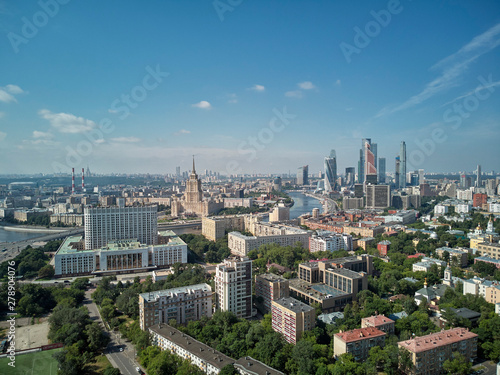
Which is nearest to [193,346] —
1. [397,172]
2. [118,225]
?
[118,225]

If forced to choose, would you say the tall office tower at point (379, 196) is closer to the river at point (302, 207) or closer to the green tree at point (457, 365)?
the river at point (302, 207)

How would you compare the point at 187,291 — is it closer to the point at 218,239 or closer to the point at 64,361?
the point at 64,361

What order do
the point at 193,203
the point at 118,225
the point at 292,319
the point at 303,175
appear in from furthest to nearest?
the point at 303,175, the point at 193,203, the point at 118,225, the point at 292,319

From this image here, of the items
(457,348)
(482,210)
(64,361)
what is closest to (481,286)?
(457,348)

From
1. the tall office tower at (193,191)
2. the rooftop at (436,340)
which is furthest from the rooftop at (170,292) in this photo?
the tall office tower at (193,191)

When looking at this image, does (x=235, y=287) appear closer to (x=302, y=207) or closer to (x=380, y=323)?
(x=380, y=323)

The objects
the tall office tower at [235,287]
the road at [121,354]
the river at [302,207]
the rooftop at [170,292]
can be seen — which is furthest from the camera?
the river at [302,207]
